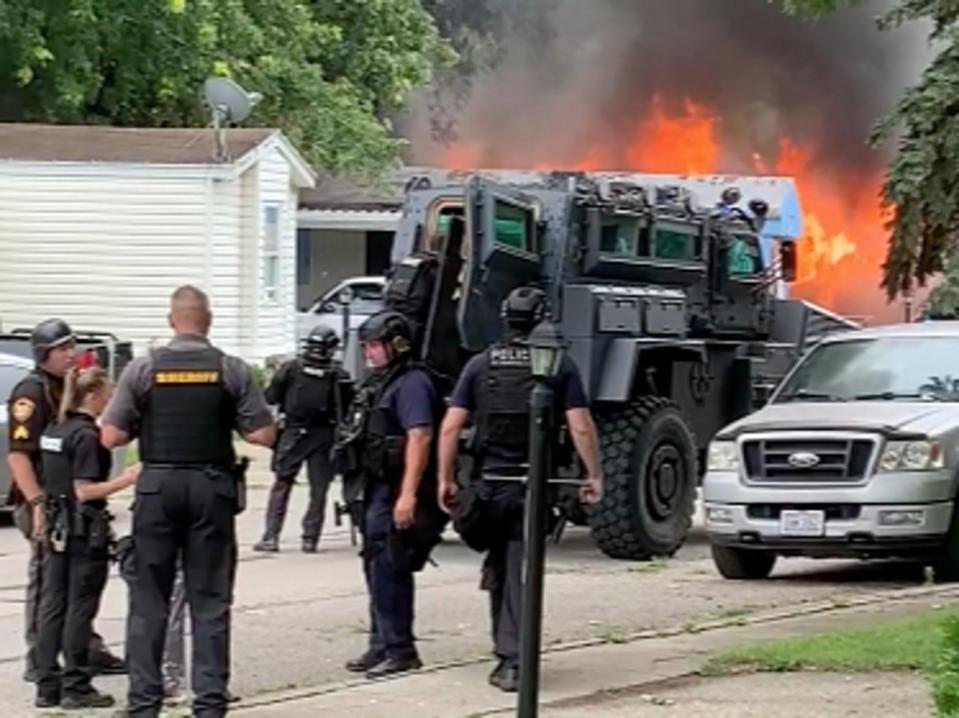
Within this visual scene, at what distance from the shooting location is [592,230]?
1619cm

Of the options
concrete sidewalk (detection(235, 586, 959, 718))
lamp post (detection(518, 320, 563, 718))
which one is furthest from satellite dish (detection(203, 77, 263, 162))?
lamp post (detection(518, 320, 563, 718))

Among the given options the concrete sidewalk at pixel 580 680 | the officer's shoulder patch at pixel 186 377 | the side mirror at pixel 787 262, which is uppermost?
the side mirror at pixel 787 262

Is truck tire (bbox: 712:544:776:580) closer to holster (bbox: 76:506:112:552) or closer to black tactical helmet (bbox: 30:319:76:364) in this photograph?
holster (bbox: 76:506:112:552)

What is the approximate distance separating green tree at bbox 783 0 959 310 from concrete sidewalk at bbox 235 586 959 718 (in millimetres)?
7082

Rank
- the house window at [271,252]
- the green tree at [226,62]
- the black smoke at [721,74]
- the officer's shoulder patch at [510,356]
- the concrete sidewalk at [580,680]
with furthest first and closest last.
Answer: the black smoke at [721,74], the green tree at [226,62], the house window at [271,252], the officer's shoulder patch at [510,356], the concrete sidewalk at [580,680]

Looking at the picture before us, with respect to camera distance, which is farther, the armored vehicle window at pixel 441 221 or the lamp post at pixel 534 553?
the armored vehicle window at pixel 441 221

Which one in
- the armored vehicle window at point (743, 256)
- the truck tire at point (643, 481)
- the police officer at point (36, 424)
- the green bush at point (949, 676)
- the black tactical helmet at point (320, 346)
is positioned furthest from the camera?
the armored vehicle window at point (743, 256)

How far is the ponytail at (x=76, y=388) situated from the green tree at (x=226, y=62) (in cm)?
2338

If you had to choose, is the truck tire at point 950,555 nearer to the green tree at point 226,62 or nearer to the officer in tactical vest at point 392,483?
the officer in tactical vest at point 392,483

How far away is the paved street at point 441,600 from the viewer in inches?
444

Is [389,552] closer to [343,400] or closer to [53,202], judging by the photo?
[343,400]

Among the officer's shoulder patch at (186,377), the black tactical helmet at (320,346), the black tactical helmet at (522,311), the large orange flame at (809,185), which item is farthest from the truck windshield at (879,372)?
the large orange flame at (809,185)

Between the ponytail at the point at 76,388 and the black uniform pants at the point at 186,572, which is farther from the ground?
the ponytail at the point at 76,388

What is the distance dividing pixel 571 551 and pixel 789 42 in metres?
23.4
